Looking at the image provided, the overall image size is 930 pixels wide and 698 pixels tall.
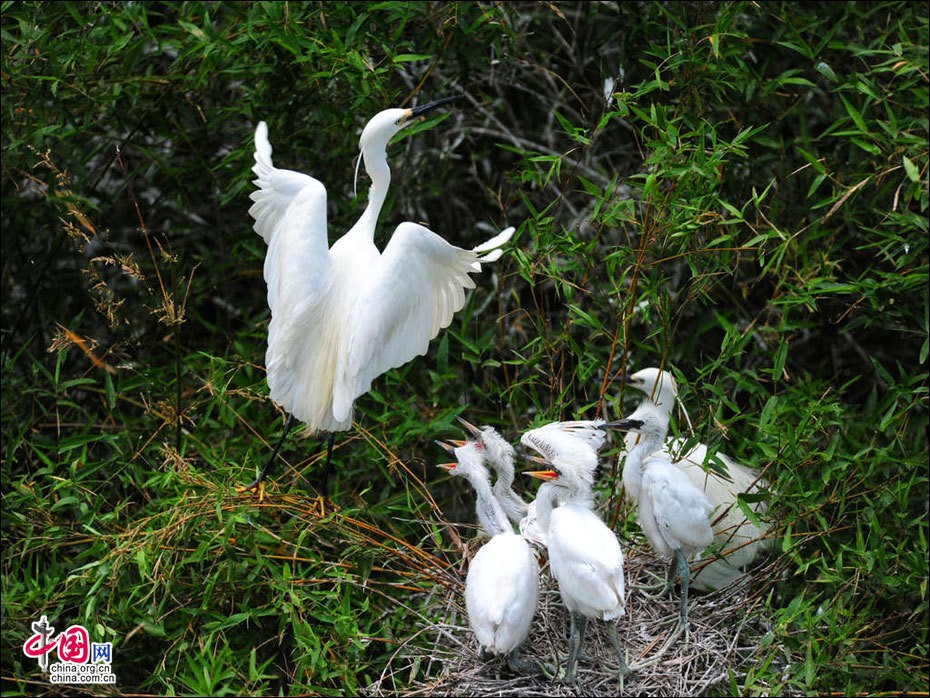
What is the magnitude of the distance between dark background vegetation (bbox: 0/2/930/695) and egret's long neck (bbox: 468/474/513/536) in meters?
0.20

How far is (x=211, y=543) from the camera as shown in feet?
13.8

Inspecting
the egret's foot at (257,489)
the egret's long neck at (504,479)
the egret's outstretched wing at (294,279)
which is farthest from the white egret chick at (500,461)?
the egret's foot at (257,489)

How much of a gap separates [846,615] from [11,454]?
2.57 meters

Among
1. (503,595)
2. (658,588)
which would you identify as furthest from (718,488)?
(503,595)

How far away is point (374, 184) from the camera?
431cm

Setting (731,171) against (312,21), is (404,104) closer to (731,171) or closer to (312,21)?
(312,21)

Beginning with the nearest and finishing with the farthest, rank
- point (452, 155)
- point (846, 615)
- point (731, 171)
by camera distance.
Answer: point (846, 615), point (731, 171), point (452, 155)

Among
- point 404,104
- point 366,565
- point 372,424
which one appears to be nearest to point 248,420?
point 372,424

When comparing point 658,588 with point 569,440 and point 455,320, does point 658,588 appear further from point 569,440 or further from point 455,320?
point 455,320

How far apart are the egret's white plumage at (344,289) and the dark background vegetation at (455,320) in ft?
1.02

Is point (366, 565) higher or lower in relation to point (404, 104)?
lower

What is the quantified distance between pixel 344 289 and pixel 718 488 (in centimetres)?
132

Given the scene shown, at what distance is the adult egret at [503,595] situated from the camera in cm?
381

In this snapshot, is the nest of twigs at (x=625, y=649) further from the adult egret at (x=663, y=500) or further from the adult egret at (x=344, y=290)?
the adult egret at (x=344, y=290)
